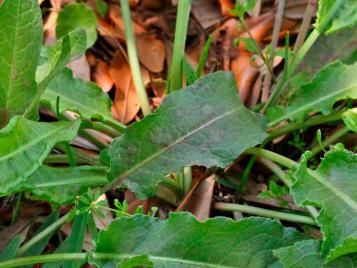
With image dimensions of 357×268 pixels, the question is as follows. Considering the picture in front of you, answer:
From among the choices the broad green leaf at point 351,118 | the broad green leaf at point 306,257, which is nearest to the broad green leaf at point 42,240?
the broad green leaf at point 306,257

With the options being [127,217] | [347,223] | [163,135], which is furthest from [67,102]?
[347,223]

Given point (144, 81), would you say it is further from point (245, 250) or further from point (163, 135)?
point (245, 250)

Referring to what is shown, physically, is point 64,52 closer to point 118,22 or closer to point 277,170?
point 277,170

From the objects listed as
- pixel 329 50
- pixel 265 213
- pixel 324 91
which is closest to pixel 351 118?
pixel 324 91

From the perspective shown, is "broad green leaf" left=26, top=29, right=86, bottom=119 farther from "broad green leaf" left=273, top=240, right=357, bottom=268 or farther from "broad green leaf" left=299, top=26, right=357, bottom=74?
"broad green leaf" left=299, top=26, right=357, bottom=74

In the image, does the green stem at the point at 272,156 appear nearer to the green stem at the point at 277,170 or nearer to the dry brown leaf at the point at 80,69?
the green stem at the point at 277,170
